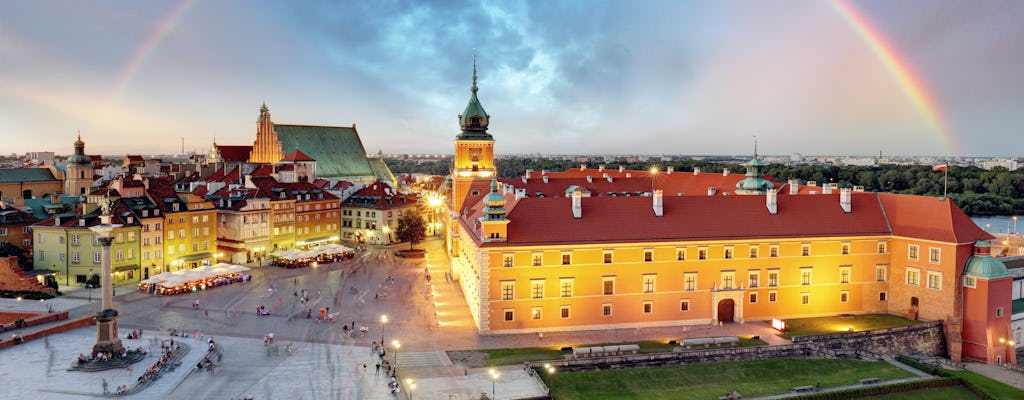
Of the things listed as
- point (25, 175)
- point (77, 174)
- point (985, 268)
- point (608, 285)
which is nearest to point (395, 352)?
point (608, 285)

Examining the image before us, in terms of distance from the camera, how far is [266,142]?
10325 centimetres

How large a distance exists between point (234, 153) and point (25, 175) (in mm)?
Answer: 29209

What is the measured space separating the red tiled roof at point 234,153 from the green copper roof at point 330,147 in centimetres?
1031

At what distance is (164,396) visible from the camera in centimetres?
3403

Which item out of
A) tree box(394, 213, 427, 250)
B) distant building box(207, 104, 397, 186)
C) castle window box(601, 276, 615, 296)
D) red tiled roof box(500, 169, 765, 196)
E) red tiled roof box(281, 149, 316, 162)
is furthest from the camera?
distant building box(207, 104, 397, 186)

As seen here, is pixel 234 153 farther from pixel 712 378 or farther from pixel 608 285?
pixel 712 378

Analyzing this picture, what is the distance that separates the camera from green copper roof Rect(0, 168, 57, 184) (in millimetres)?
88062

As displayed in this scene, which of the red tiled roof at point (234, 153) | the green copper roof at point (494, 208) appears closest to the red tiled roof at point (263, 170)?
the red tiled roof at point (234, 153)

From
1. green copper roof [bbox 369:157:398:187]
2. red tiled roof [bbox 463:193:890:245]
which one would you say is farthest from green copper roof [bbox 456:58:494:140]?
green copper roof [bbox 369:157:398:187]

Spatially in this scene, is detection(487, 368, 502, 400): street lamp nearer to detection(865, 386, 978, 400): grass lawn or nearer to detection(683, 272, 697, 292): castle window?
detection(683, 272, 697, 292): castle window

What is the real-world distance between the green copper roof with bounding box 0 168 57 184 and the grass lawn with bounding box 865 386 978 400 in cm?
10144

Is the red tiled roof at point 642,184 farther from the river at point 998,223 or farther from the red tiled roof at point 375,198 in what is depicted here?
the river at point 998,223

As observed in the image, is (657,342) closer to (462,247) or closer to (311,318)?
(462,247)

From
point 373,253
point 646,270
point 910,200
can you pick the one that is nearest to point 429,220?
point 373,253
